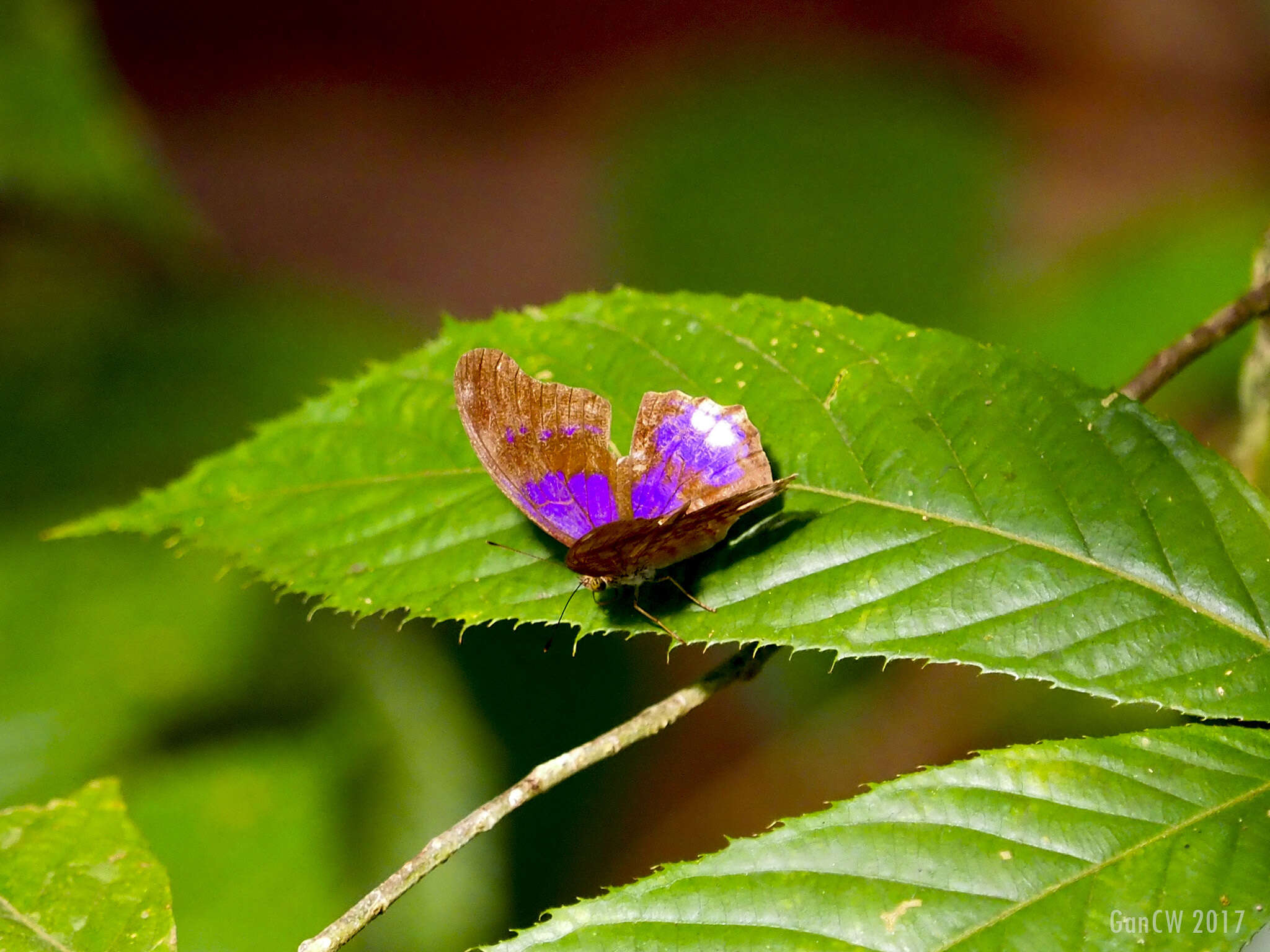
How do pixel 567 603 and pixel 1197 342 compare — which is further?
pixel 1197 342

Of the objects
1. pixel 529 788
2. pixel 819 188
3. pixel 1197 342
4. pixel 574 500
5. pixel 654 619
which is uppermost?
pixel 819 188

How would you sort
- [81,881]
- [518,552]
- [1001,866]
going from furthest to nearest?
[518,552] < [81,881] < [1001,866]

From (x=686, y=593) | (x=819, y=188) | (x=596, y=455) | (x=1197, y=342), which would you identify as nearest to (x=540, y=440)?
(x=596, y=455)

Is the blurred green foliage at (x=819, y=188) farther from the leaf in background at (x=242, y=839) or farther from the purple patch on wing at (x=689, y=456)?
the purple patch on wing at (x=689, y=456)

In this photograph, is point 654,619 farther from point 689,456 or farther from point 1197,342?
point 1197,342

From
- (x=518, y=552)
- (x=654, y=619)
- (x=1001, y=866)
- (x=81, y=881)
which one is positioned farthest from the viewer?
(x=518, y=552)

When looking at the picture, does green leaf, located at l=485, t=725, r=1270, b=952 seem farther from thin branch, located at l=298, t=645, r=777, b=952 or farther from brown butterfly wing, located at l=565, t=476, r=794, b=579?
brown butterfly wing, located at l=565, t=476, r=794, b=579
